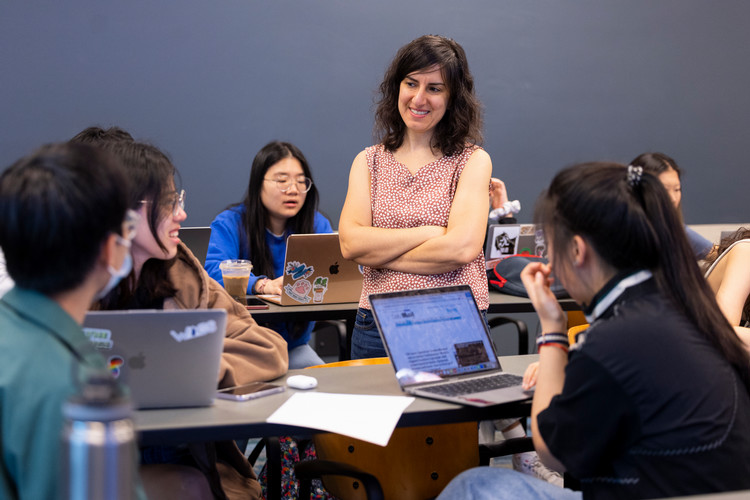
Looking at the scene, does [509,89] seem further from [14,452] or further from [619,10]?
[14,452]

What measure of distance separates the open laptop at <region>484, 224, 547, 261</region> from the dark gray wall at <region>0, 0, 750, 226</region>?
84cm

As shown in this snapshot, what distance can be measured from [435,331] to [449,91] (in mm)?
865

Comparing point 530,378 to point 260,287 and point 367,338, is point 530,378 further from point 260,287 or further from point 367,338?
point 260,287

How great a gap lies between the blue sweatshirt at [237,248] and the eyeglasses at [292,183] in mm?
206

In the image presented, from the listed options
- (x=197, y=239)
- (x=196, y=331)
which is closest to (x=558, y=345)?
(x=196, y=331)

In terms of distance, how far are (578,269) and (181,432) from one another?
0.86 metres

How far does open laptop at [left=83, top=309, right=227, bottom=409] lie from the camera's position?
151cm

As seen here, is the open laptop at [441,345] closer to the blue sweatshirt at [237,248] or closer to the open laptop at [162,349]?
the open laptop at [162,349]

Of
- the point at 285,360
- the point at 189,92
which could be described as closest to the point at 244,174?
the point at 189,92

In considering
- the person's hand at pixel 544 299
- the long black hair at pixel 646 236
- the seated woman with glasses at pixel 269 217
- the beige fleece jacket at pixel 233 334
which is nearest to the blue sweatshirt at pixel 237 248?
the seated woman with glasses at pixel 269 217

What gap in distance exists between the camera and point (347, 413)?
166 centimetres

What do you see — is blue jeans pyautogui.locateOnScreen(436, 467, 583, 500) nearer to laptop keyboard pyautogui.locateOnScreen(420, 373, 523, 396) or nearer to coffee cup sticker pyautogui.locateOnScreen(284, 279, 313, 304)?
laptop keyboard pyautogui.locateOnScreen(420, 373, 523, 396)

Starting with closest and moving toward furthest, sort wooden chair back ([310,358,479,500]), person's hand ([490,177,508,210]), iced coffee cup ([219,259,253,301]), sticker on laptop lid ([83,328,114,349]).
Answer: sticker on laptop lid ([83,328,114,349]) → wooden chair back ([310,358,479,500]) → iced coffee cup ([219,259,253,301]) → person's hand ([490,177,508,210])

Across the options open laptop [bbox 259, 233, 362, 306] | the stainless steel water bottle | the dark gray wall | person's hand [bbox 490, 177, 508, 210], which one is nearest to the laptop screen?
open laptop [bbox 259, 233, 362, 306]
